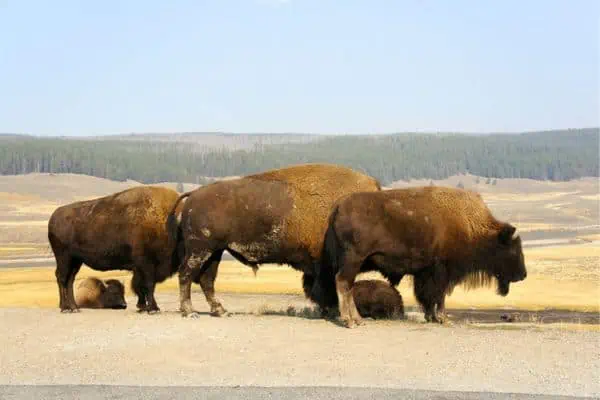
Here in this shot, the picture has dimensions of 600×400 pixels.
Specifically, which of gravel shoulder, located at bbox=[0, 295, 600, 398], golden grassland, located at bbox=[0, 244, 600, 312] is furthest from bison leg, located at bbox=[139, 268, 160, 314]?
golden grassland, located at bbox=[0, 244, 600, 312]

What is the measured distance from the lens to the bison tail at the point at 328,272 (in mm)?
14469

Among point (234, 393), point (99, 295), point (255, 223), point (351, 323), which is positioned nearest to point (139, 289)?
point (255, 223)

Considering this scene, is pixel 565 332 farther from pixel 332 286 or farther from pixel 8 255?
pixel 8 255

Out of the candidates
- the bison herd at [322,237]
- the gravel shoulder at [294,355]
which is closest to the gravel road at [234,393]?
the gravel shoulder at [294,355]

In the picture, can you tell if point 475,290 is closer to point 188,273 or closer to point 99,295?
point 99,295

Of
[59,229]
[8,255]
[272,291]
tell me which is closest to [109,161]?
[8,255]

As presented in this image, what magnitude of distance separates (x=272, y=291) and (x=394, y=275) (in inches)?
719

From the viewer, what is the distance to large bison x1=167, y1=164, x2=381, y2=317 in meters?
14.9

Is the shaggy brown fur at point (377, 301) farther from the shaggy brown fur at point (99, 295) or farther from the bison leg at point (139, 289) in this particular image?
the shaggy brown fur at point (99, 295)

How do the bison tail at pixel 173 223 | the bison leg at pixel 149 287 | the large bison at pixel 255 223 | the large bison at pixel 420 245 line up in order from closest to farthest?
1. the large bison at pixel 420 245
2. the large bison at pixel 255 223
3. the bison tail at pixel 173 223
4. the bison leg at pixel 149 287

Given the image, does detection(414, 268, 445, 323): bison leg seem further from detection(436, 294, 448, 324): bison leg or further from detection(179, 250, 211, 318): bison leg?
detection(179, 250, 211, 318): bison leg

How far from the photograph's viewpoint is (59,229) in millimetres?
16750

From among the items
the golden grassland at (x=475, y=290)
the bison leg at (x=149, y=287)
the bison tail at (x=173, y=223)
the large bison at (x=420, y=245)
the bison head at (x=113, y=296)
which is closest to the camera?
the large bison at (x=420, y=245)

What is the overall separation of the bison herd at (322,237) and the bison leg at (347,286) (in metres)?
0.02
